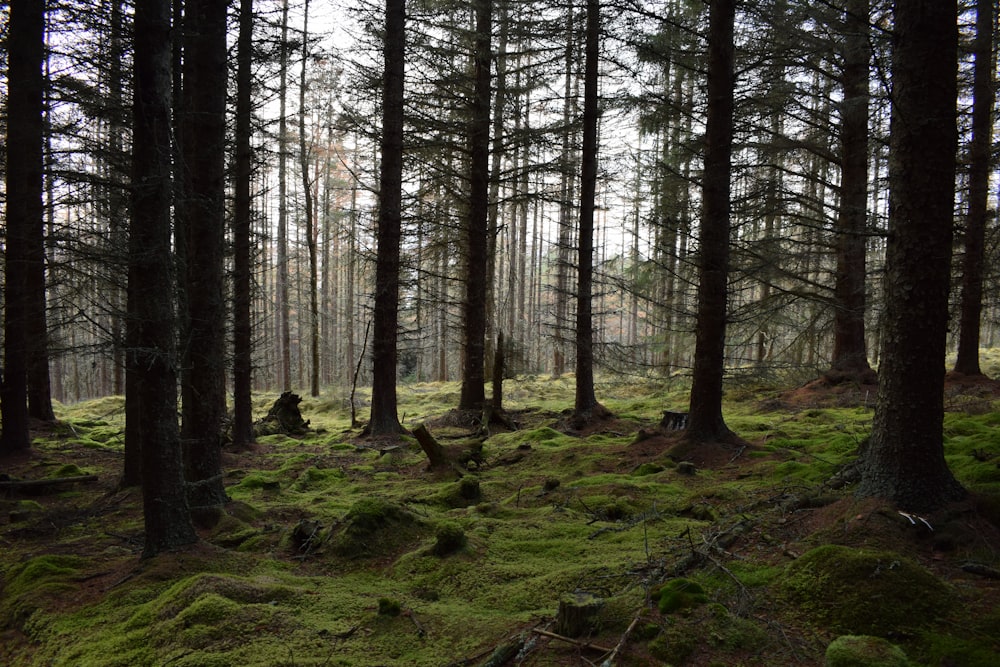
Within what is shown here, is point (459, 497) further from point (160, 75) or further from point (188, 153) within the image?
point (188, 153)

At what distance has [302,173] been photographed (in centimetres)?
2039

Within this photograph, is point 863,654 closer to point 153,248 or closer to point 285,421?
point 153,248

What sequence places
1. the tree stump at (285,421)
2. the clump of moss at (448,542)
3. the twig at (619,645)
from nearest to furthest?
the twig at (619,645)
the clump of moss at (448,542)
the tree stump at (285,421)

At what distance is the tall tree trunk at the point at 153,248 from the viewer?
466 centimetres

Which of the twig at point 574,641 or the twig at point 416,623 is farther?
the twig at point 416,623

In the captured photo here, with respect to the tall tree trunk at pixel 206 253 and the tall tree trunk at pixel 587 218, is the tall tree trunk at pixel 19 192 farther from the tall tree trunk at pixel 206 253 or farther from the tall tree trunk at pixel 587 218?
the tall tree trunk at pixel 587 218

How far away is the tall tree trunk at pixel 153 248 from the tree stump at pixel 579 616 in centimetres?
364

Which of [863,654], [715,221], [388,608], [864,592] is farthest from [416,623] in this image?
[715,221]

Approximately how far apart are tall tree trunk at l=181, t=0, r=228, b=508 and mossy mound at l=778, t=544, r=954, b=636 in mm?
5935

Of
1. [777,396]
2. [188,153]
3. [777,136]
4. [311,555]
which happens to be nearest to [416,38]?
[188,153]

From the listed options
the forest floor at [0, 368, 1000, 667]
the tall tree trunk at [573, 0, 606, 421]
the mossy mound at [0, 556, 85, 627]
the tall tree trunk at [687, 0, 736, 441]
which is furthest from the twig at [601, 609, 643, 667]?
the tall tree trunk at [573, 0, 606, 421]

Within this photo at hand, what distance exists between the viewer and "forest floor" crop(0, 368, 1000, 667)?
124 inches

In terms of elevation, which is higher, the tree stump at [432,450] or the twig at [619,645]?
the twig at [619,645]

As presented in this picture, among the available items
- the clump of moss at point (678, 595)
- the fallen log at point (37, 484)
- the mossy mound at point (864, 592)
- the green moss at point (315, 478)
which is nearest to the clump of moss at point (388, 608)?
the clump of moss at point (678, 595)
